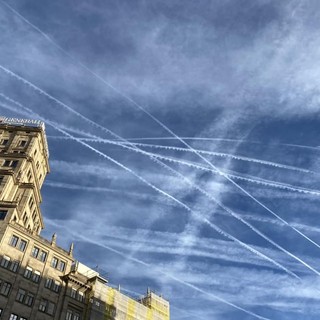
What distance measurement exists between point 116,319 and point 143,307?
31.6 feet

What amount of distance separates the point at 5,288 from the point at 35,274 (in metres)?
7.07

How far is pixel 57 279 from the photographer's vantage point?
80125 mm

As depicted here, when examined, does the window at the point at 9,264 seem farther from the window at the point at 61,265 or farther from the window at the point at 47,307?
the window at the point at 61,265

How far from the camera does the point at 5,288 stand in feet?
231

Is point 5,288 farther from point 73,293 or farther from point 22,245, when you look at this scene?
point 73,293

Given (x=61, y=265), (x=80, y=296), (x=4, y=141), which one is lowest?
(x=80, y=296)

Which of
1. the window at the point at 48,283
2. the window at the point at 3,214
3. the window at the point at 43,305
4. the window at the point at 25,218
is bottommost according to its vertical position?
the window at the point at 43,305

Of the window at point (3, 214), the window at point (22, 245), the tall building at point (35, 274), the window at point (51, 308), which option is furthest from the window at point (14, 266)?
the window at point (3, 214)

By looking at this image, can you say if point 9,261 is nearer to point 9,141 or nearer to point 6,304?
point 6,304

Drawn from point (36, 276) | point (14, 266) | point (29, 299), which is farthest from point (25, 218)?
point (29, 299)

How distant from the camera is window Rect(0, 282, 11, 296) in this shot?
2744 inches

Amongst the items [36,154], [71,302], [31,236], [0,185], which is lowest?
[71,302]

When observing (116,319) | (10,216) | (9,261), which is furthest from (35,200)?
(116,319)

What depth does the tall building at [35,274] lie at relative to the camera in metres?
72.6
